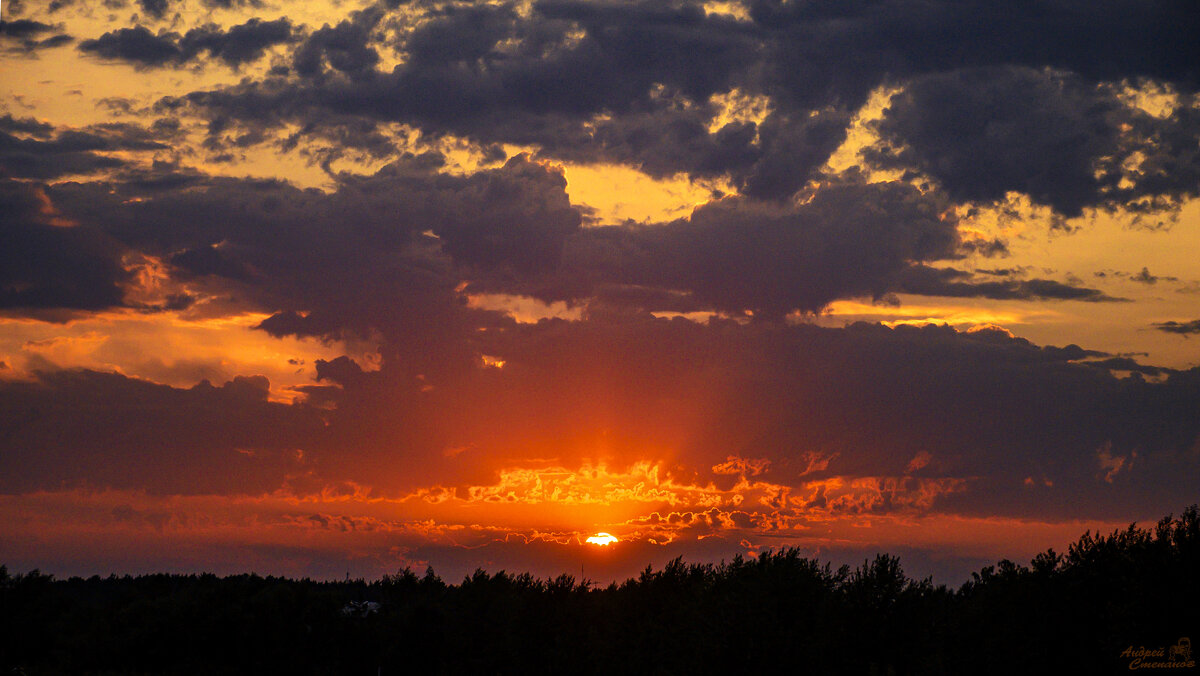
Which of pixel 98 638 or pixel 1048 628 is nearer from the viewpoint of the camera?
pixel 1048 628

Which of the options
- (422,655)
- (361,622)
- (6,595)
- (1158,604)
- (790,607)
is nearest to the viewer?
(1158,604)

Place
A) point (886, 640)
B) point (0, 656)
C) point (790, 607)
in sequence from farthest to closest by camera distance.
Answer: point (0, 656) < point (790, 607) < point (886, 640)

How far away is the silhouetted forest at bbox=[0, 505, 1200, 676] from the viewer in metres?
43.9

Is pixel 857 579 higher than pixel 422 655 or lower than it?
higher

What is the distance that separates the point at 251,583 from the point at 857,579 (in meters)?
62.7

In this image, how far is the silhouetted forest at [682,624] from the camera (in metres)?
43.9

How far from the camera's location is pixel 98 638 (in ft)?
268

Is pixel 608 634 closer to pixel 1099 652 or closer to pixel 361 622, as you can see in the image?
pixel 361 622

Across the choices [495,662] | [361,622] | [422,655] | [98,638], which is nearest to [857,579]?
[495,662]

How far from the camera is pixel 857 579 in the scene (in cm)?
5838

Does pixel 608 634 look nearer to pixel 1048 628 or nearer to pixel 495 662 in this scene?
pixel 495 662

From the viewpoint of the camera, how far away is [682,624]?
67.5 metres

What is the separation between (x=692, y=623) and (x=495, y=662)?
22835 mm

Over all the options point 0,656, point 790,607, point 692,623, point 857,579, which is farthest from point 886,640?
point 0,656
